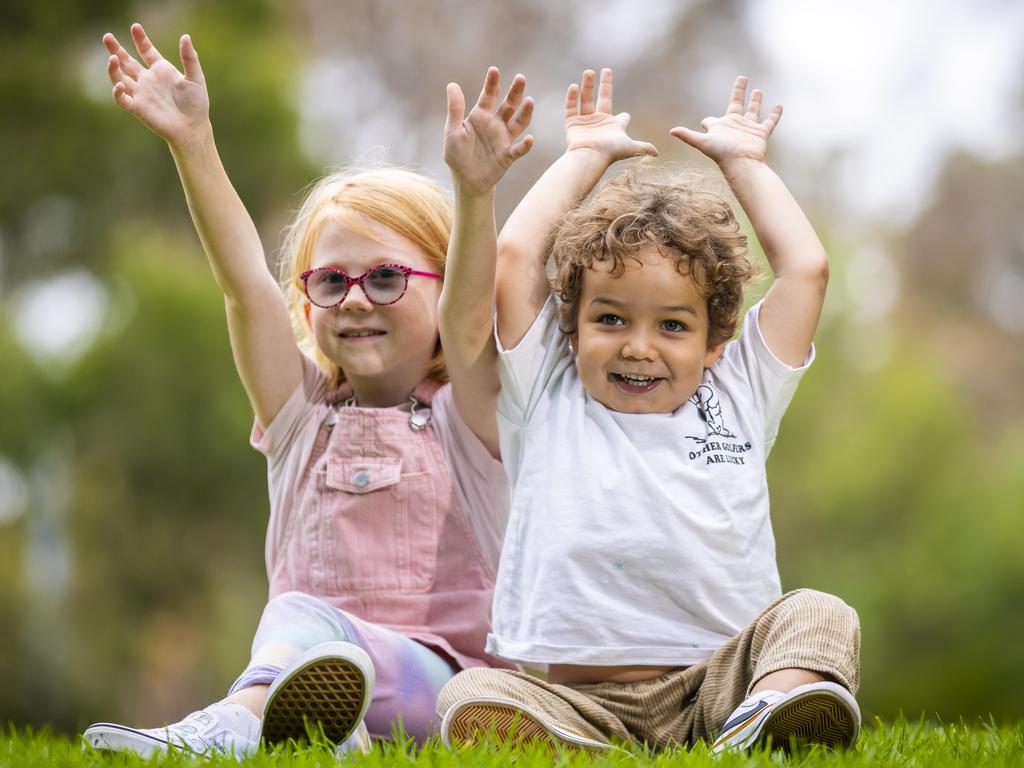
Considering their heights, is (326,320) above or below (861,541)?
above

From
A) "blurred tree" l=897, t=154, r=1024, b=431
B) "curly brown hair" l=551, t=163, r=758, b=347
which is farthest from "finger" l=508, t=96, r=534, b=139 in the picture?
"blurred tree" l=897, t=154, r=1024, b=431

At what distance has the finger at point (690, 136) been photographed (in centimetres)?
367

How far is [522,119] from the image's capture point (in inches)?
128

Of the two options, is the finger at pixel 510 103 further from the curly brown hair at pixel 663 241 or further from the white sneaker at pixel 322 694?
the white sneaker at pixel 322 694

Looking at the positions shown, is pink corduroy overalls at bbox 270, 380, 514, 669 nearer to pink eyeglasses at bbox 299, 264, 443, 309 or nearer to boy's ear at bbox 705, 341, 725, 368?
pink eyeglasses at bbox 299, 264, 443, 309

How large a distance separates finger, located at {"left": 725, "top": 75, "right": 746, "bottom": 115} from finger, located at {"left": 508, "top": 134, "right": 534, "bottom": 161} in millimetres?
834

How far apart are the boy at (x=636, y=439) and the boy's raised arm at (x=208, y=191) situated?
55cm

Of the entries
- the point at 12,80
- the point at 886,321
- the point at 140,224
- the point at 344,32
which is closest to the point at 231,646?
the point at 140,224

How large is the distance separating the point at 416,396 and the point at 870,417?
14.4 metres

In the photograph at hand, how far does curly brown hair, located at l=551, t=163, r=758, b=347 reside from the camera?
346 cm

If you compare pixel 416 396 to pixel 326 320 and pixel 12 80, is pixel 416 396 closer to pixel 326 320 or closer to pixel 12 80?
pixel 326 320

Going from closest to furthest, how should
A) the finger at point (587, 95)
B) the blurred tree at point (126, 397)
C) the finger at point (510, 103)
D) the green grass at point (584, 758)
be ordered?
the green grass at point (584, 758) → the finger at point (510, 103) → the finger at point (587, 95) → the blurred tree at point (126, 397)

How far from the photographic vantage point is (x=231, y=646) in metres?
16.6

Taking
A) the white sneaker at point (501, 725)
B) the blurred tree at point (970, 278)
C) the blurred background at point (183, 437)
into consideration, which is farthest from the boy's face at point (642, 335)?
the blurred tree at point (970, 278)
